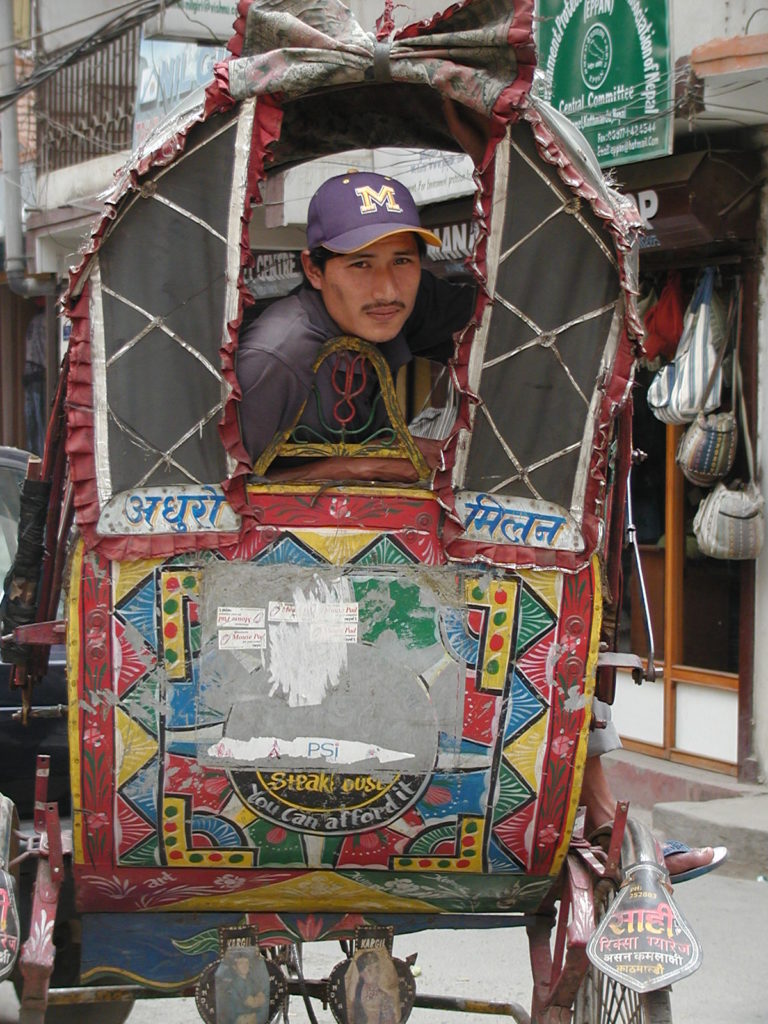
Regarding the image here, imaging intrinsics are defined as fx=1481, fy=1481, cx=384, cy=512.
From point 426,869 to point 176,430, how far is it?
104cm

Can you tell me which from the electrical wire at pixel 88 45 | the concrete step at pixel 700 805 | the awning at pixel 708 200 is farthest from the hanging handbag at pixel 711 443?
the electrical wire at pixel 88 45

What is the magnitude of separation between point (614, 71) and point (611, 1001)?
5.01m

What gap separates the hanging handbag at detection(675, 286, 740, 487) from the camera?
710 cm

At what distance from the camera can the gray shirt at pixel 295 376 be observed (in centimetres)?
304

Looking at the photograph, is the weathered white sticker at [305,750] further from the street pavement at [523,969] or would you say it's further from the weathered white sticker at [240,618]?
the street pavement at [523,969]

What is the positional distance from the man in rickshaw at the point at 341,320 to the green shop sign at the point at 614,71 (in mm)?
→ 3668

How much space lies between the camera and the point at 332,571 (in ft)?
9.56

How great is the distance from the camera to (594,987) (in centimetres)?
346

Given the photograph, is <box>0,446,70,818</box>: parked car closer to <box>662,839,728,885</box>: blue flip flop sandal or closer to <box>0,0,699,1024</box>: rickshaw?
<box>0,0,699,1024</box>: rickshaw

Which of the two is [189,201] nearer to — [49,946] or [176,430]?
[176,430]

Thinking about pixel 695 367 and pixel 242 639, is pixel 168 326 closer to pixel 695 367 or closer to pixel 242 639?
pixel 242 639

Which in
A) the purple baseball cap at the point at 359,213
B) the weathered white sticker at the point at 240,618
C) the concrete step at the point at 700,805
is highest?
the purple baseball cap at the point at 359,213

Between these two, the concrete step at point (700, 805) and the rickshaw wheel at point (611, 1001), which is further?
the concrete step at point (700, 805)

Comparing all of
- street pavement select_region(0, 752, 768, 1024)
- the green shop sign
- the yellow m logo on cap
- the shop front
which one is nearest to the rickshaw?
the yellow m logo on cap
